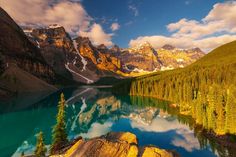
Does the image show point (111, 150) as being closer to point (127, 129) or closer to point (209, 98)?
point (209, 98)

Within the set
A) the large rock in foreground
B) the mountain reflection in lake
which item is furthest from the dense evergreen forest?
the large rock in foreground

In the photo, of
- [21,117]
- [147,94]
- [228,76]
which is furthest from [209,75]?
[21,117]

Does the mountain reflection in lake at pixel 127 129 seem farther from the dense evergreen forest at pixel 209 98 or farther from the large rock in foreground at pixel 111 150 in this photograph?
the large rock in foreground at pixel 111 150

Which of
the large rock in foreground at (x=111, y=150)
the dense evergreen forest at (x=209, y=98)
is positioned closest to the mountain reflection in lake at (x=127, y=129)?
the dense evergreen forest at (x=209, y=98)

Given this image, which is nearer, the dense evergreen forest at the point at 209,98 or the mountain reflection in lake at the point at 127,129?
the mountain reflection in lake at the point at 127,129

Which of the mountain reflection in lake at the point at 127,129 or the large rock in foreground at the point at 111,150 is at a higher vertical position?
the large rock in foreground at the point at 111,150

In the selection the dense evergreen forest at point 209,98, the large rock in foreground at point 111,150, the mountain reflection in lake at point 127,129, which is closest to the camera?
the large rock in foreground at point 111,150

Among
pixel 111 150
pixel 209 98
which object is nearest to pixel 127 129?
pixel 209 98

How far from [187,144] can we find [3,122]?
71222 millimetres

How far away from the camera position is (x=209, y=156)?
Answer: 178 ft

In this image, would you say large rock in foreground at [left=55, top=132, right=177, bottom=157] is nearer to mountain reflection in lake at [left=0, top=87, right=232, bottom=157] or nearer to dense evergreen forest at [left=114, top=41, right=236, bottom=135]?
mountain reflection in lake at [left=0, top=87, right=232, bottom=157]

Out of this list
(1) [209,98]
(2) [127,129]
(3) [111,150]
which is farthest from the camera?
(2) [127,129]

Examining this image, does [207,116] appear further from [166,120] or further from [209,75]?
[209,75]

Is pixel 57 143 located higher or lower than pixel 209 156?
higher
